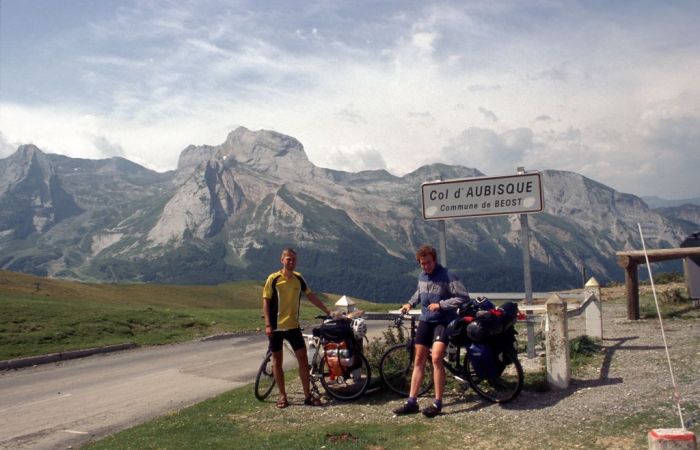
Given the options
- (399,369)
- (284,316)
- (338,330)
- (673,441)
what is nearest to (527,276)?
(399,369)

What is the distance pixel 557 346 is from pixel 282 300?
420 centimetres

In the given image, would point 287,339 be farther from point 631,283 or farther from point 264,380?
point 631,283

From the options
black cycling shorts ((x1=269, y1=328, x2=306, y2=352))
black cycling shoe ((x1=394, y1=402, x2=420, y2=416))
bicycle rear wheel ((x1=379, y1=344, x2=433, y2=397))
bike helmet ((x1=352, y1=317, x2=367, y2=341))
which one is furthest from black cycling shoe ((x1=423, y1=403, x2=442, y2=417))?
black cycling shorts ((x1=269, y1=328, x2=306, y2=352))

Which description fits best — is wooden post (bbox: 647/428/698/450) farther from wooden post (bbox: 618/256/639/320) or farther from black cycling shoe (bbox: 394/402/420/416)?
wooden post (bbox: 618/256/639/320)

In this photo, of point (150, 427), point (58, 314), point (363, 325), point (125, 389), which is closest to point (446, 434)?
point (363, 325)

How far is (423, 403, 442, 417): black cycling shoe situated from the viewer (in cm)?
822

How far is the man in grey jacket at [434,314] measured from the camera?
851 centimetres

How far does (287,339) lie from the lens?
33.4 ft

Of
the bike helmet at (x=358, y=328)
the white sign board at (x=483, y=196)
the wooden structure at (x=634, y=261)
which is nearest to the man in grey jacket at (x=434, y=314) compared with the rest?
the bike helmet at (x=358, y=328)

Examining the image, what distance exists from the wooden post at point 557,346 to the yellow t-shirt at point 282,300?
3.91 meters

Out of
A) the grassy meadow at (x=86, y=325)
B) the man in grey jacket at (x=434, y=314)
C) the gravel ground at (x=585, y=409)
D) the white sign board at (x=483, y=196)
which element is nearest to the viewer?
the gravel ground at (x=585, y=409)

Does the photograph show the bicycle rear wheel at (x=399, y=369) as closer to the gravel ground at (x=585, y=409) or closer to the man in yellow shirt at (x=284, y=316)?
the gravel ground at (x=585, y=409)

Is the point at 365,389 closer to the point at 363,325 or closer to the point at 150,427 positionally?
the point at 363,325

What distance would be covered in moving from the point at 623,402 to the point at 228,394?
703 cm
